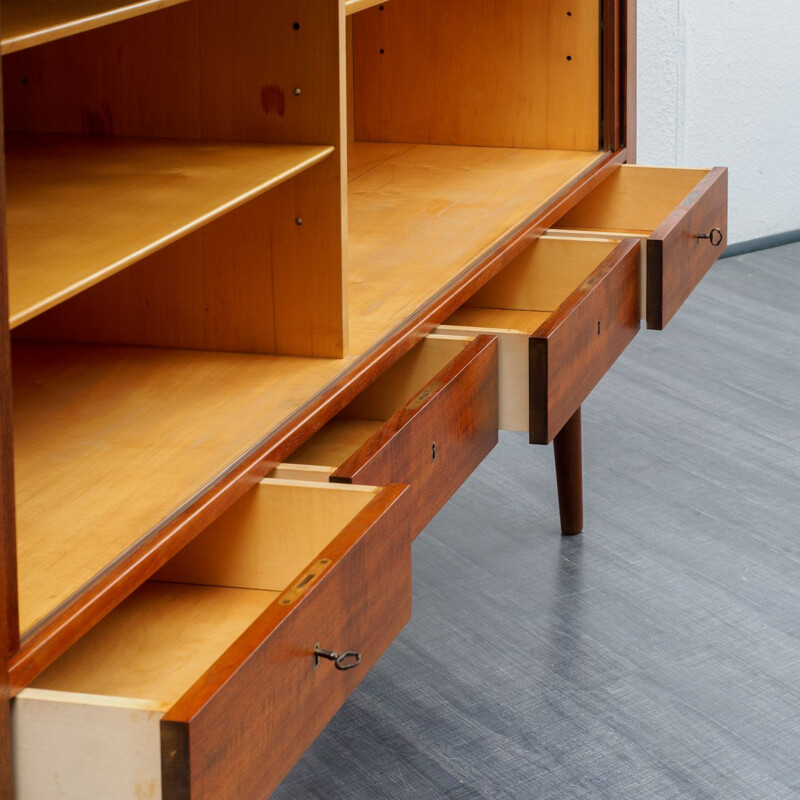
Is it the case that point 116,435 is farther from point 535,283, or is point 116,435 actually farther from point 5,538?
point 535,283

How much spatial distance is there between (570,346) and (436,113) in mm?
772

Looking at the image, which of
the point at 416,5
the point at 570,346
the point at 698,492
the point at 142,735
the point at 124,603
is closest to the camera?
the point at 142,735

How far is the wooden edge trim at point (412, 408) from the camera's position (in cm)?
108

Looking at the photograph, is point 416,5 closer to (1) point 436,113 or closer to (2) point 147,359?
(1) point 436,113

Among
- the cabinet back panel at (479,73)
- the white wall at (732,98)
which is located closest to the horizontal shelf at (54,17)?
the cabinet back panel at (479,73)

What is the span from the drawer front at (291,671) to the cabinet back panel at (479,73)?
1.09 m

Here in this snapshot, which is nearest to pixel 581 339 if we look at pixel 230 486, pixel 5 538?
pixel 230 486

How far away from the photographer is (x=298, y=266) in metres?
1.26

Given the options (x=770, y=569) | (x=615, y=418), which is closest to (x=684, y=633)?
(x=770, y=569)

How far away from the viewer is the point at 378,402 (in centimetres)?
146

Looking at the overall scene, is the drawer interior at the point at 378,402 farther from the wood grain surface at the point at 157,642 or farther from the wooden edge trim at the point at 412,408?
the wood grain surface at the point at 157,642

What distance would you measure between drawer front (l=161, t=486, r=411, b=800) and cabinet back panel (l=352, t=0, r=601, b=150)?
1.09 m

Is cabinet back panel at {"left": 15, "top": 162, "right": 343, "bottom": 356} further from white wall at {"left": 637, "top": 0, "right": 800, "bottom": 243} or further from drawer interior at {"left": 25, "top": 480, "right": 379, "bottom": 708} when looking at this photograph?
white wall at {"left": 637, "top": 0, "right": 800, "bottom": 243}

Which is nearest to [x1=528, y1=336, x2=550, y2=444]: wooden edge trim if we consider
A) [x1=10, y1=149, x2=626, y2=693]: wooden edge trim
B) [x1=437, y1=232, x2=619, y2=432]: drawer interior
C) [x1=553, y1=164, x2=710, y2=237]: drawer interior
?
[x1=10, y1=149, x2=626, y2=693]: wooden edge trim
